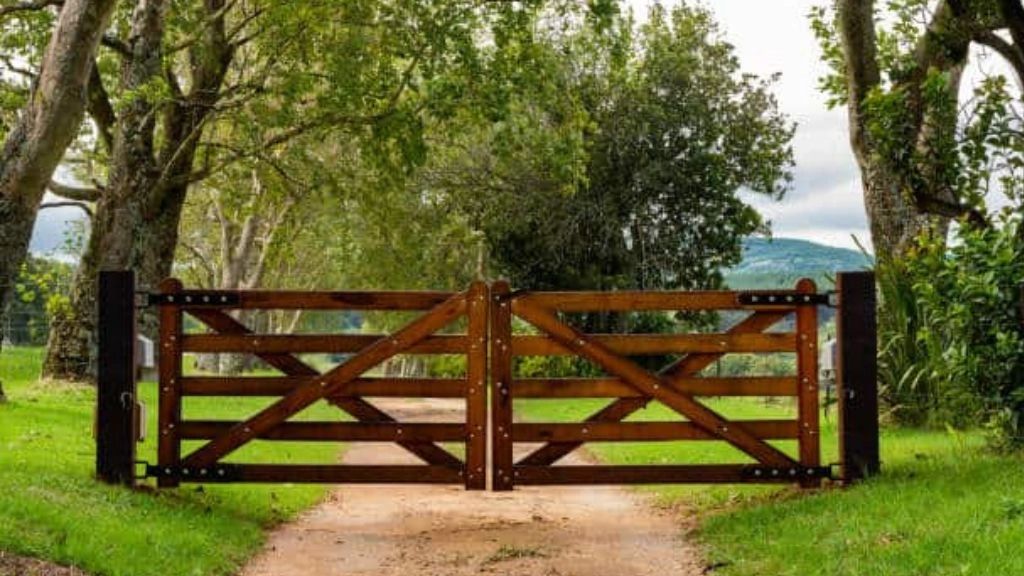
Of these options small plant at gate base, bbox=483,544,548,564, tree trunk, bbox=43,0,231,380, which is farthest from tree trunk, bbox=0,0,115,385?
tree trunk, bbox=43,0,231,380

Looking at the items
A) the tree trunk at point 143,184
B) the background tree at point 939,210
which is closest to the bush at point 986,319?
the background tree at point 939,210

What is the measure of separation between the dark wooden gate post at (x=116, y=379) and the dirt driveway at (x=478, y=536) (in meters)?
1.57

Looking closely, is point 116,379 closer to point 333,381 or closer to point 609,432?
point 333,381

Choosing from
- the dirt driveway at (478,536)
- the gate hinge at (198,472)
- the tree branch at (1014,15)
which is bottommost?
the dirt driveway at (478,536)

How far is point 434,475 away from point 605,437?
148 centimetres

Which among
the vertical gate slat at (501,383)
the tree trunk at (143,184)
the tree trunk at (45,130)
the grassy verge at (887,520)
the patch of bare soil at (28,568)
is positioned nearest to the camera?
the patch of bare soil at (28,568)

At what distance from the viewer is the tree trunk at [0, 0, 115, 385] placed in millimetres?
9023

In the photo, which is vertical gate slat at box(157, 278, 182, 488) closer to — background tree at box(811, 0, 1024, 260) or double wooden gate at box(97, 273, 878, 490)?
double wooden gate at box(97, 273, 878, 490)

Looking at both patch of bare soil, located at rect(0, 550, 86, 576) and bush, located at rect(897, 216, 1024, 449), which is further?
bush, located at rect(897, 216, 1024, 449)

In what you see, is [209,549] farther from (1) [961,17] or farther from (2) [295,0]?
(2) [295,0]

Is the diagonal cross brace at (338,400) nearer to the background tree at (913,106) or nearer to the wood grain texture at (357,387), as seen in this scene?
the wood grain texture at (357,387)

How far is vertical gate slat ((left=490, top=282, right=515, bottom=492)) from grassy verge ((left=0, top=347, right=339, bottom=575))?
2.01 m

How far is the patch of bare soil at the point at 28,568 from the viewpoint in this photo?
23.5 ft

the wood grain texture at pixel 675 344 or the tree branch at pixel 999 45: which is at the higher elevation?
the tree branch at pixel 999 45
